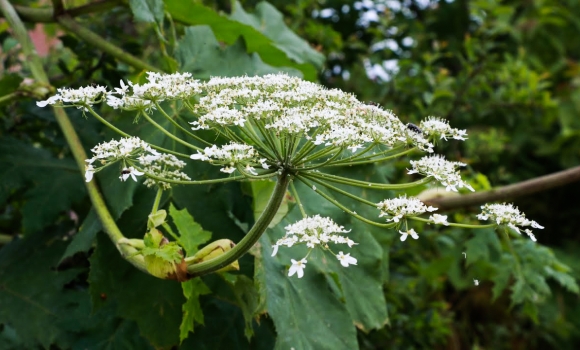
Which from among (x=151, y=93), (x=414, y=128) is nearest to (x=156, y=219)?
(x=151, y=93)

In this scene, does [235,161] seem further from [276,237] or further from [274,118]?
[276,237]

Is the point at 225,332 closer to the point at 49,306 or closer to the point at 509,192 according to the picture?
the point at 49,306

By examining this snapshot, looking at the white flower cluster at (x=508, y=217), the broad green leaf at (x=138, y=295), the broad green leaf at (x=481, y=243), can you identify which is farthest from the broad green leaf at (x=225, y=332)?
the broad green leaf at (x=481, y=243)

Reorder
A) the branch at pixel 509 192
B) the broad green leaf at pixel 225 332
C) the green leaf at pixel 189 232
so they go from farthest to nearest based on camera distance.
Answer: the branch at pixel 509 192 < the broad green leaf at pixel 225 332 < the green leaf at pixel 189 232

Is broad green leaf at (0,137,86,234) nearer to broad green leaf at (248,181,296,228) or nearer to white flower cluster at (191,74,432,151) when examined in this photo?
broad green leaf at (248,181,296,228)

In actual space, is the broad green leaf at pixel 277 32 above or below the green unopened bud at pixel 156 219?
above

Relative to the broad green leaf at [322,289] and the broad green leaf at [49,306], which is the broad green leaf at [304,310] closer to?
the broad green leaf at [322,289]

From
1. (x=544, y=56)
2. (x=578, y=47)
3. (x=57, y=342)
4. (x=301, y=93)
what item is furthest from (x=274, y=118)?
(x=578, y=47)
